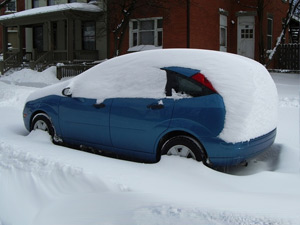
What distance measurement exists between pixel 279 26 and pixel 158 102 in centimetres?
2124

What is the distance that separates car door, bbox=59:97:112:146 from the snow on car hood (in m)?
0.15

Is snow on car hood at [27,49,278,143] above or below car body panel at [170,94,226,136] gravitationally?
above

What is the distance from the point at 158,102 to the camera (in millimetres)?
4996

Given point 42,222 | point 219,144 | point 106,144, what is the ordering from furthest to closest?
1. point 106,144
2. point 219,144
3. point 42,222

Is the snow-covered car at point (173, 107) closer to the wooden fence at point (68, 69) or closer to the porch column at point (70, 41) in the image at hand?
the wooden fence at point (68, 69)

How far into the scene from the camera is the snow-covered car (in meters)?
4.57

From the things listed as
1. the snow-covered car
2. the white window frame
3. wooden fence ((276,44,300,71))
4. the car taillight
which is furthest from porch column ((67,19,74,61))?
the car taillight

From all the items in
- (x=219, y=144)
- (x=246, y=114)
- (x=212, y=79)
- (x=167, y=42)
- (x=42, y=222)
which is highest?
(x=167, y=42)

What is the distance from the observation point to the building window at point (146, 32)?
19938mm

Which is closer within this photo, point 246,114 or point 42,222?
point 42,222

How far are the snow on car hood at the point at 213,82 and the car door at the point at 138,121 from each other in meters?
0.13

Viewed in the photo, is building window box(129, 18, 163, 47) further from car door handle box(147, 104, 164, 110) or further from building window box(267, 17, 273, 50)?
car door handle box(147, 104, 164, 110)

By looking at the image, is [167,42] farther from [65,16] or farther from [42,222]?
[42,222]

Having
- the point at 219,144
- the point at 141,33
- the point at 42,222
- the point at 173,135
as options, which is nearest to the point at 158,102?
the point at 173,135
